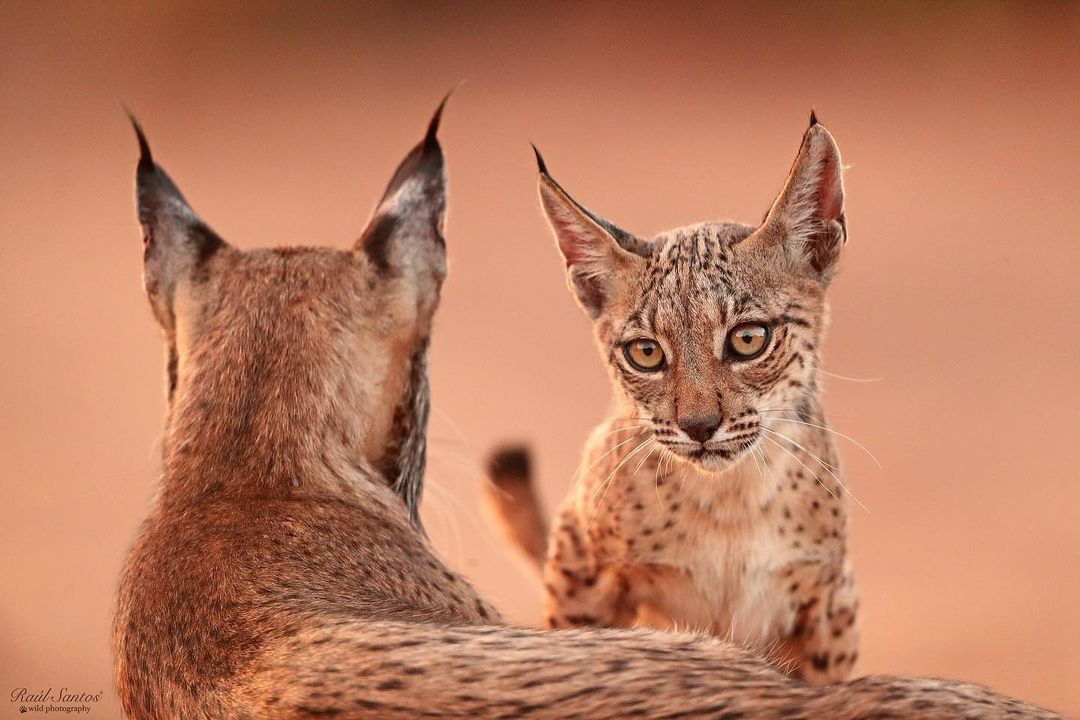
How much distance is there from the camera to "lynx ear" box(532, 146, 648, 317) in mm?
4434

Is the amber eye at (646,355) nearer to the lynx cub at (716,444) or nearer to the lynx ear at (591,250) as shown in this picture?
the lynx cub at (716,444)

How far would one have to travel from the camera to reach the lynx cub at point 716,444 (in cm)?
423

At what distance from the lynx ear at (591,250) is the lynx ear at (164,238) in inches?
42.7

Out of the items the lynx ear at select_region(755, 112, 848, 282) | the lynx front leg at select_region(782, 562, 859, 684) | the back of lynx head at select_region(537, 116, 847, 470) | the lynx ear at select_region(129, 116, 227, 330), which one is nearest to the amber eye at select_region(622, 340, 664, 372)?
the back of lynx head at select_region(537, 116, 847, 470)

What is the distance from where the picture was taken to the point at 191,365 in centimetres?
400

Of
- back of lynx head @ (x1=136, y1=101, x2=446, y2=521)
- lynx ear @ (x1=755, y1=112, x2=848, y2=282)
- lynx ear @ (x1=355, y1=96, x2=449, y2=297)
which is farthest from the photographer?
lynx ear @ (x1=355, y1=96, x2=449, y2=297)

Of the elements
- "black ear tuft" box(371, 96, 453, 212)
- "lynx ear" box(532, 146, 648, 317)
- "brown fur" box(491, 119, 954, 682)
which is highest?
"black ear tuft" box(371, 96, 453, 212)

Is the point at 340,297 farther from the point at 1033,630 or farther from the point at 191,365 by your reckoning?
the point at 1033,630

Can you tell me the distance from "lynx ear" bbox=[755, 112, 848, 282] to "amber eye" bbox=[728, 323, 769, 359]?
32 centimetres

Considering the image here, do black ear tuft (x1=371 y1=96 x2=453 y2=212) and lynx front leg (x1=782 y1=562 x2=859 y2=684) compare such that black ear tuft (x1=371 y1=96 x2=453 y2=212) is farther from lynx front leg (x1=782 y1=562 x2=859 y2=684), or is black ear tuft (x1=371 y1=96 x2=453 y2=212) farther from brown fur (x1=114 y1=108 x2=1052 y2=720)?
lynx front leg (x1=782 y1=562 x2=859 y2=684)

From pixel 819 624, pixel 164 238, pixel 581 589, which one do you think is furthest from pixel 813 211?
pixel 164 238

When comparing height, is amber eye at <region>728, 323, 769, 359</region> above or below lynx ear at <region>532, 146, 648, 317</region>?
below

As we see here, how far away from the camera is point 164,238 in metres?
4.20

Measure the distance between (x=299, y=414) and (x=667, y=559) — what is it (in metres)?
1.50
